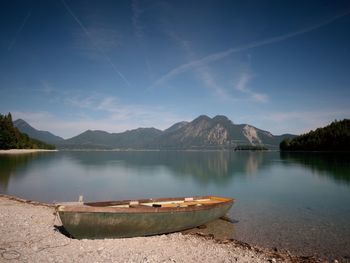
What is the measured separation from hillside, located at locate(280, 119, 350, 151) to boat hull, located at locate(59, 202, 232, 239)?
153m

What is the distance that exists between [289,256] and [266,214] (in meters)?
10.2

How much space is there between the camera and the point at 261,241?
54.6 ft

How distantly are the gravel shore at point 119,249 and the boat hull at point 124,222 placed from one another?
34cm

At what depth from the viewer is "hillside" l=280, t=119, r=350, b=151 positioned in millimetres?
148750

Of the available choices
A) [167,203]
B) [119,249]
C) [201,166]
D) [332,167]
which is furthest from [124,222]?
[201,166]

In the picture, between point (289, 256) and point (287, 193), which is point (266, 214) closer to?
point (289, 256)

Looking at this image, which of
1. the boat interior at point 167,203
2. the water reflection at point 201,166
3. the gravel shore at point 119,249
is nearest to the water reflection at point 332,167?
the water reflection at point 201,166

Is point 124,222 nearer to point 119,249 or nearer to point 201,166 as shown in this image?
point 119,249

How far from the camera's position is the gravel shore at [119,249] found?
40.1 ft

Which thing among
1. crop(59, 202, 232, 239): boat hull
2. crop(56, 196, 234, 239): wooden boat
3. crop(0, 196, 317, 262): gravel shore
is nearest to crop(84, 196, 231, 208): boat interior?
crop(56, 196, 234, 239): wooden boat

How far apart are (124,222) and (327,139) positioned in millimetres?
166978

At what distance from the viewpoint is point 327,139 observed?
159000 millimetres

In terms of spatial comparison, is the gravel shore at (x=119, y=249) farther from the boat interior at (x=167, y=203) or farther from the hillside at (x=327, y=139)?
the hillside at (x=327, y=139)

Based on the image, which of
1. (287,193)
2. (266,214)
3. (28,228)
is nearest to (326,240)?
(266,214)
